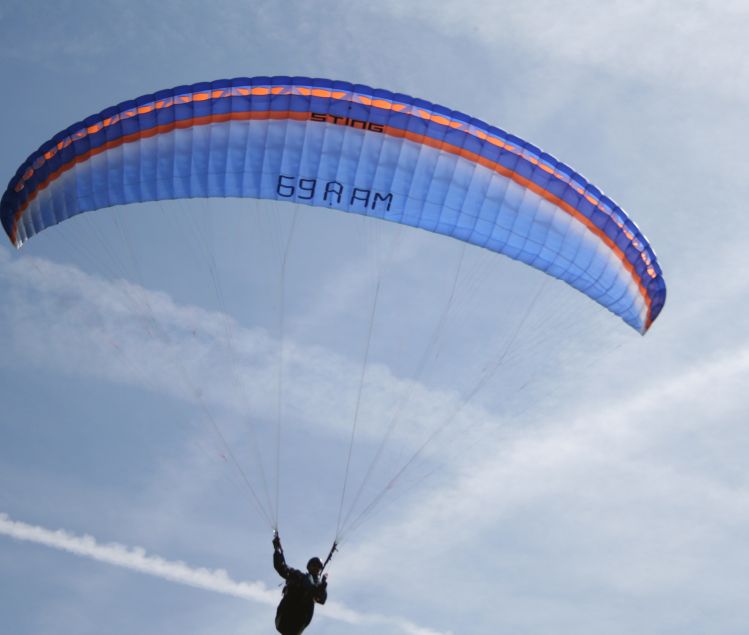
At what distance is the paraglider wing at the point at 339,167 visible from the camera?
18.5m

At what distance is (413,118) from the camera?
18.5 m

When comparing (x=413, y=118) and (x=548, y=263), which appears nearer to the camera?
(x=413, y=118)

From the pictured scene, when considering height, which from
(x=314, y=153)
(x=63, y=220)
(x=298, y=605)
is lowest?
(x=298, y=605)

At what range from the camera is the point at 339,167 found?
18.9m

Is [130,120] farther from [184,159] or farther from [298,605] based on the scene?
[298,605]

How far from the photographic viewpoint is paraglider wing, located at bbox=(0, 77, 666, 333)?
18.5 metres

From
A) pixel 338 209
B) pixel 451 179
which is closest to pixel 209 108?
pixel 338 209

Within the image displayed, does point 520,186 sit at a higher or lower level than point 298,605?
higher

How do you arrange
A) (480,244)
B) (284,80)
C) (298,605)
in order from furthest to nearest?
1. (480,244)
2. (284,80)
3. (298,605)

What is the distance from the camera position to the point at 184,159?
1875 centimetres

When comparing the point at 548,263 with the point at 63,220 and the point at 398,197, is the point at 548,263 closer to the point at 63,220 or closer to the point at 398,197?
the point at 398,197

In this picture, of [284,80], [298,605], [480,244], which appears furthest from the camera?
[480,244]

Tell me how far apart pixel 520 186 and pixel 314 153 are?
12.9ft

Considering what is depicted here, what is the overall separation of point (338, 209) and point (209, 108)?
3004 millimetres
